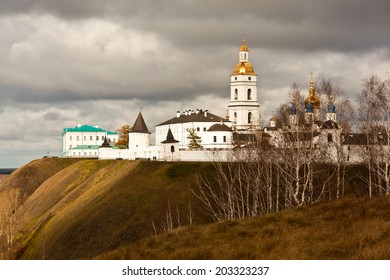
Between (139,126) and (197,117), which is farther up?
(197,117)

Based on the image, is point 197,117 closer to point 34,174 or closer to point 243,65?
point 243,65

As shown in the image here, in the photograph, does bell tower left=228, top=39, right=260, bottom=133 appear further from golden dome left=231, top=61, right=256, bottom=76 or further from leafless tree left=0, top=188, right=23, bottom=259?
leafless tree left=0, top=188, right=23, bottom=259

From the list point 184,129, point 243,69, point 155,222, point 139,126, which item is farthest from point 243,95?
point 155,222

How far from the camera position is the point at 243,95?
100m

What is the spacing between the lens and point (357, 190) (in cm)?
4884

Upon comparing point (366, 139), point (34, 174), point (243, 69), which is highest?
point (243, 69)

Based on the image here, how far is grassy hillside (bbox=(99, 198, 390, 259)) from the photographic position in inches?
640

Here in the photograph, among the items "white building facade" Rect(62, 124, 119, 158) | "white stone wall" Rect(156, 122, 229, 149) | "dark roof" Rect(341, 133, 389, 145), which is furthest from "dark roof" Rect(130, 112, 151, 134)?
"white building facade" Rect(62, 124, 119, 158)

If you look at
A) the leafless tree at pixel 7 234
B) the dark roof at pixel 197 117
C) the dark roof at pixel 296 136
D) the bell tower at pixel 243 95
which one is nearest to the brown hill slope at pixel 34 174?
the dark roof at pixel 197 117

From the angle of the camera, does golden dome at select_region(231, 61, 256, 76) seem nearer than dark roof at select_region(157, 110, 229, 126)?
Yes

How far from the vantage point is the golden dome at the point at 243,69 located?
331 ft

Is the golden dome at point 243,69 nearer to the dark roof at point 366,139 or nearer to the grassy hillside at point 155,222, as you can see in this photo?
the grassy hillside at point 155,222

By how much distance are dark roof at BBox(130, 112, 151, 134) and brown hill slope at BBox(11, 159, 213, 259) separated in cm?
817

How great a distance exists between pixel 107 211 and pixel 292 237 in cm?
4378
